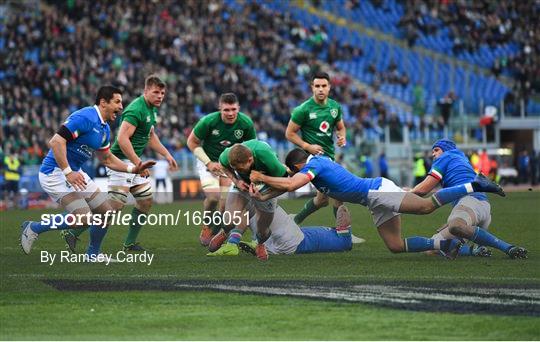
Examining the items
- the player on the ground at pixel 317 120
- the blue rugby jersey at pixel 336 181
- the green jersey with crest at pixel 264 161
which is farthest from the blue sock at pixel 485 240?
the player on the ground at pixel 317 120

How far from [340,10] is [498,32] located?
6.98 m

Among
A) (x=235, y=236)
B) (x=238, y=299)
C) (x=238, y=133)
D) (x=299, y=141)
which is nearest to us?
(x=238, y=299)

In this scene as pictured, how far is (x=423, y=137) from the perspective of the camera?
4519 centimetres

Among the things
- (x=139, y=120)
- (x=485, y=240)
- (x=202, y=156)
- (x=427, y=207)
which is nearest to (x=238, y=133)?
(x=202, y=156)

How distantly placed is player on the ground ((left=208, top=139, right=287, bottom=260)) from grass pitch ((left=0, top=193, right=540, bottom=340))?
256 mm

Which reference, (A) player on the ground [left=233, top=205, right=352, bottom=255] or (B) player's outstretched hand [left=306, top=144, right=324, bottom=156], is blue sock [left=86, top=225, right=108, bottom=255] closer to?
(A) player on the ground [left=233, top=205, right=352, bottom=255]

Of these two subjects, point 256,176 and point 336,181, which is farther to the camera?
point 336,181

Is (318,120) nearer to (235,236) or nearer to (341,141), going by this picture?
(341,141)

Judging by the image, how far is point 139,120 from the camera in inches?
646

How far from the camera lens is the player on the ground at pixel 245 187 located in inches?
539

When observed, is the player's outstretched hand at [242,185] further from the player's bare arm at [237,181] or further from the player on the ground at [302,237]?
the player on the ground at [302,237]

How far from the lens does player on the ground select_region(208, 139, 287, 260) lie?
1370cm

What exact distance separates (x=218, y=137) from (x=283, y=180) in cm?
320

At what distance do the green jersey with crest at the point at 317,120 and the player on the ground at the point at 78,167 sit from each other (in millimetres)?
3429
